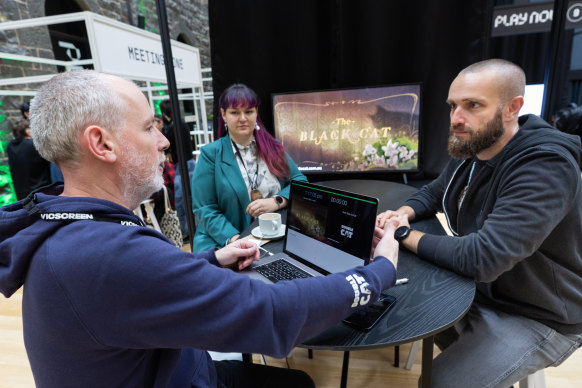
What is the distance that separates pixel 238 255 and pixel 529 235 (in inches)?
34.6

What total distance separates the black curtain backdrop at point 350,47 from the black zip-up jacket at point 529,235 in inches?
66.9

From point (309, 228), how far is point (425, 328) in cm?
43

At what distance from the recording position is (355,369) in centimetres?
180

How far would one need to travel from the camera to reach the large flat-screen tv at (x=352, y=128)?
8.45 feet

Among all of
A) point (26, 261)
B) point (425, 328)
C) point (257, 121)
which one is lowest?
point (425, 328)

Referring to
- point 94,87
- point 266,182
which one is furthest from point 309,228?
point 266,182

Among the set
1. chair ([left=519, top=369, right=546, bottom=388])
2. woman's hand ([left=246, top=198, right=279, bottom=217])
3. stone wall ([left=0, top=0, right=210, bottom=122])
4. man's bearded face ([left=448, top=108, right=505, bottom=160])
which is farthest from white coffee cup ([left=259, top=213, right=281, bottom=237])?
stone wall ([left=0, top=0, right=210, bottom=122])

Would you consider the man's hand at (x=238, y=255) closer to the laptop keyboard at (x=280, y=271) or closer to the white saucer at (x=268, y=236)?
the laptop keyboard at (x=280, y=271)

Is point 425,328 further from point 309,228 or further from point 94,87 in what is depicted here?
point 94,87

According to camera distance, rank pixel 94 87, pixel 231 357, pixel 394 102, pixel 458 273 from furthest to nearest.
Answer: pixel 394 102
pixel 231 357
pixel 458 273
pixel 94 87

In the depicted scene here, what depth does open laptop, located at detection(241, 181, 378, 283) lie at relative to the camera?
0.92 meters

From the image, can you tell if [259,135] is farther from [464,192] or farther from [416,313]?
[416,313]

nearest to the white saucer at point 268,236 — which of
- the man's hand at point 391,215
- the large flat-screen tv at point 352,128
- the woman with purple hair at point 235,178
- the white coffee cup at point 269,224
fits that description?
the white coffee cup at point 269,224

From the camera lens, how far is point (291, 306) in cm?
67
